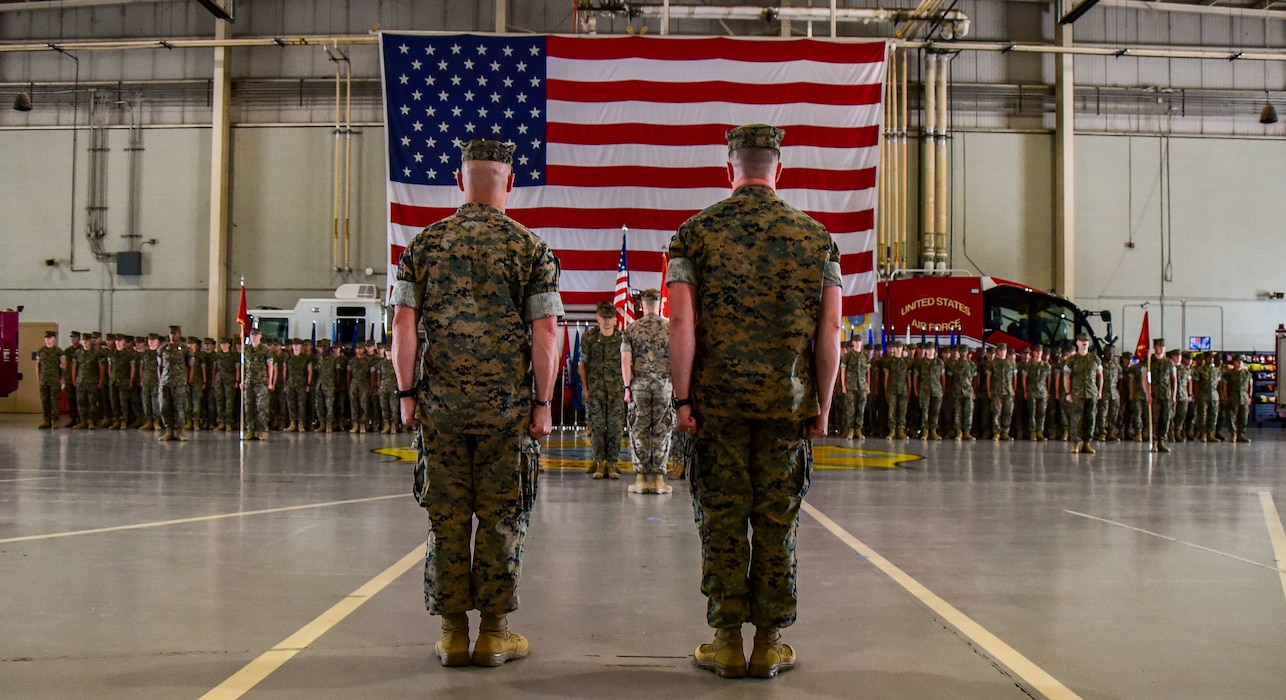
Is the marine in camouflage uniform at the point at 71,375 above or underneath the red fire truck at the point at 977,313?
underneath

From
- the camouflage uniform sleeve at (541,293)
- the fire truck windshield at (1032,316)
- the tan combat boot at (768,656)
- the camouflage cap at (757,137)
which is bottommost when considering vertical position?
the tan combat boot at (768,656)

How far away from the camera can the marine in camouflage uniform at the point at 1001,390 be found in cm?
1599

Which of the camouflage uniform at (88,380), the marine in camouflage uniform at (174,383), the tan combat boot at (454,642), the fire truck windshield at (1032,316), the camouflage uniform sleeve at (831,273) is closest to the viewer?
the tan combat boot at (454,642)

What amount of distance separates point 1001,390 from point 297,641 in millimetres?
14692

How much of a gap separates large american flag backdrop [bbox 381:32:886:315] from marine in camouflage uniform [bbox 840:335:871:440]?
809mm

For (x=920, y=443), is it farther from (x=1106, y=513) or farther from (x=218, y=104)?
(x=218, y=104)

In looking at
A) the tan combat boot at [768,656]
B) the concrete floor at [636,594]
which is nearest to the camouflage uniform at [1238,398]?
the concrete floor at [636,594]

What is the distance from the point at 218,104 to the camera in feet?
65.3

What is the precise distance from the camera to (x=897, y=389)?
1623cm

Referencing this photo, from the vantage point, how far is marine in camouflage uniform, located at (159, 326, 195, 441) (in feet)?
45.4

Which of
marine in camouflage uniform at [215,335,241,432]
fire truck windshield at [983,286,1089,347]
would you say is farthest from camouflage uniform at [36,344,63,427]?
fire truck windshield at [983,286,1089,347]

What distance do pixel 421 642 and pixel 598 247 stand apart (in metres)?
13.4

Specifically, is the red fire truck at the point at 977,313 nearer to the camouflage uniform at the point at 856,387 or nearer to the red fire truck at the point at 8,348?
the camouflage uniform at the point at 856,387

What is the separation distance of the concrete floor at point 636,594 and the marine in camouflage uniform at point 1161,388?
828cm
